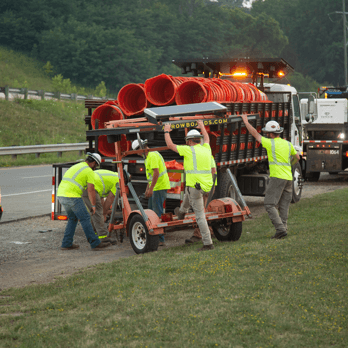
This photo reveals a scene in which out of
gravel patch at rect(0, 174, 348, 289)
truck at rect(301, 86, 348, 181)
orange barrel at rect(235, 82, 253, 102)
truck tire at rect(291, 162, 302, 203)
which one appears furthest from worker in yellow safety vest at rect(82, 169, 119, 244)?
truck at rect(301, 86, 348, 181)

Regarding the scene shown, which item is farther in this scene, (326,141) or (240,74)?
(326,141)

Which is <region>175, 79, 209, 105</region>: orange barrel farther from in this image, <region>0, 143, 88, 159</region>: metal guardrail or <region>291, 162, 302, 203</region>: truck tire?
<region>0, 143, 88, 159</region>: metal guardrail

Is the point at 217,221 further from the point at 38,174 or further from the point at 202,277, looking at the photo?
the point at 38,174

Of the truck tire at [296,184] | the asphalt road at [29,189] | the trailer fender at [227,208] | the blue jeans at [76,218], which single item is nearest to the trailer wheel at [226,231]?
the trailer fender at [227,208]

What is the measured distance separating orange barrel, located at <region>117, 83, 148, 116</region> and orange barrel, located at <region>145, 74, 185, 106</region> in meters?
0.14

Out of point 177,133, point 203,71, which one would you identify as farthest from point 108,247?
point 203,71

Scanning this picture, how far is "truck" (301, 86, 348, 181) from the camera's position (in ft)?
60.0

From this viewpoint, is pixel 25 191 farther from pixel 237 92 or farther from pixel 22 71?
pixel 22 71

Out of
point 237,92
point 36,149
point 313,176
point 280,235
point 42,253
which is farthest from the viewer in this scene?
point 36,149

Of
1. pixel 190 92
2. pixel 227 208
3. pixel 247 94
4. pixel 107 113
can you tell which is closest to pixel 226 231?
pixel 227 208

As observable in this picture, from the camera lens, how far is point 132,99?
1169 centimetres

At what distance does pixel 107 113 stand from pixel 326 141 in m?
9.12

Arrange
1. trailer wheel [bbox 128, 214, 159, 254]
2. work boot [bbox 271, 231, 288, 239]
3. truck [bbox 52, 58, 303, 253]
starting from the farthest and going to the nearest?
work boot [bbox 271, 231, 288, 239] → truck [bbox 52, 58, 303, 253] → trailer wheel [bbox 128, 214, 159, 254]

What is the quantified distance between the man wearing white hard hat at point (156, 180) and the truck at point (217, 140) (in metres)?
0.25
